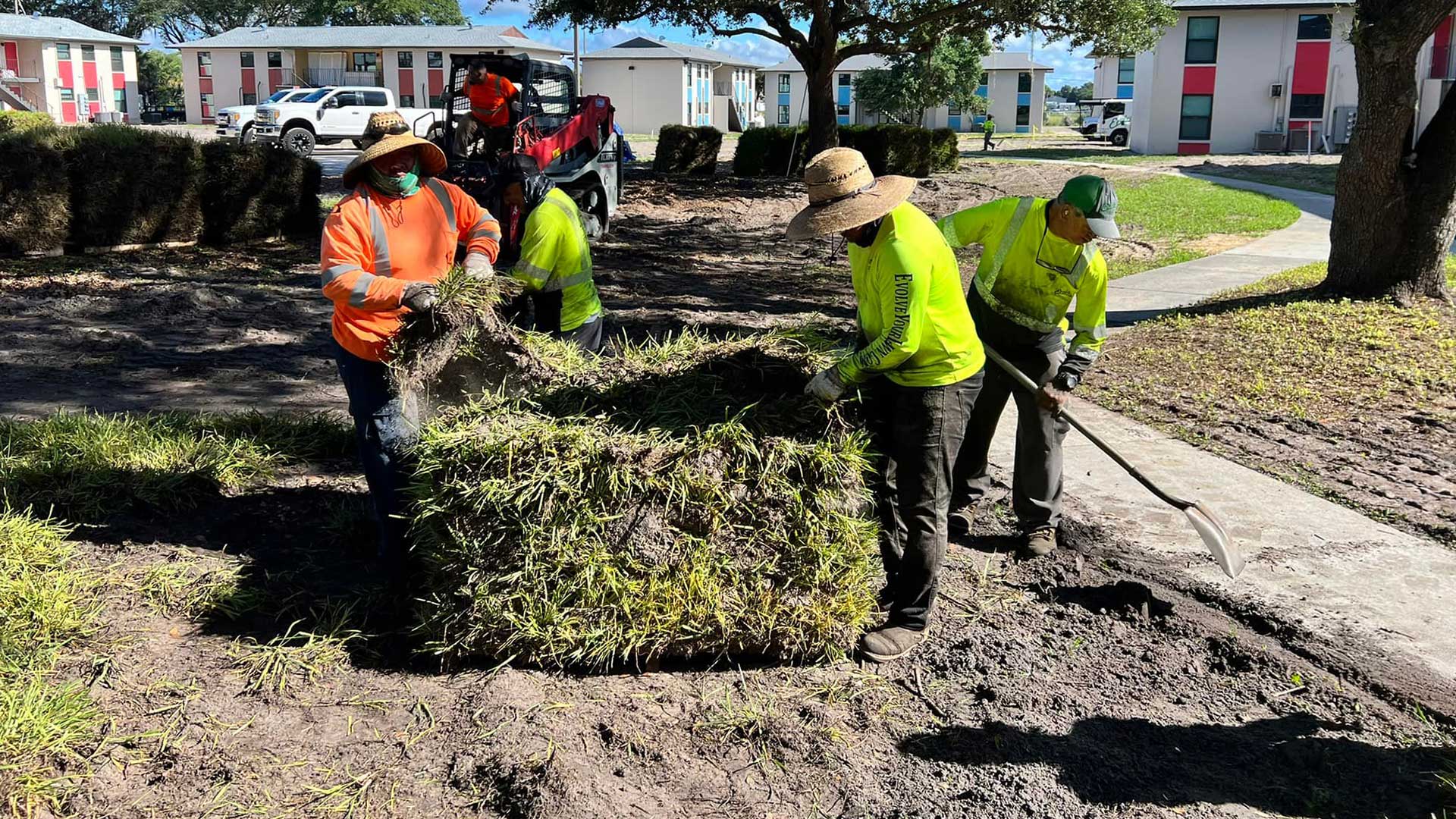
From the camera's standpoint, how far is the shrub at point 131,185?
504 inches

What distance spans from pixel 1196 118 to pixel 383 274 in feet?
134

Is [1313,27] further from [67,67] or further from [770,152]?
[67,67]

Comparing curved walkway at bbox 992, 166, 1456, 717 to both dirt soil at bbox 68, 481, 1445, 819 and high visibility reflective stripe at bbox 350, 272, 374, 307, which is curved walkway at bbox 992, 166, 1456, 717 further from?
high visibility reflective stripe at bbox 350, 272, 374, 307

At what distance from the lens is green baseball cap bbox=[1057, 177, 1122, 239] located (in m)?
4.47

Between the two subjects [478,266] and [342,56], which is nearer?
[478,266]

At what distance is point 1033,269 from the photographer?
16.0 feet

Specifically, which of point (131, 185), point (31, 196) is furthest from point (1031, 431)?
point (131, 185)

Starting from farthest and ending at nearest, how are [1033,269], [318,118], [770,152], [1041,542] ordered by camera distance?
[318,118]
[770,152]
[1041,542]
[1033,269]

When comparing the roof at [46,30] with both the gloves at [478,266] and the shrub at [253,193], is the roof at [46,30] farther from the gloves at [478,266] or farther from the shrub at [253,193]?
the gloves at [478,266]

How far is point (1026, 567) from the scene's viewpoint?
496 cm

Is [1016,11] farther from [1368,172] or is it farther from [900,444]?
[900,444]

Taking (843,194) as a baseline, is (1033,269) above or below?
below

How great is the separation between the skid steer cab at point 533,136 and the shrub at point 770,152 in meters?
9.27

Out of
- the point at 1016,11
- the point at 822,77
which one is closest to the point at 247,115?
the point at 822,77
